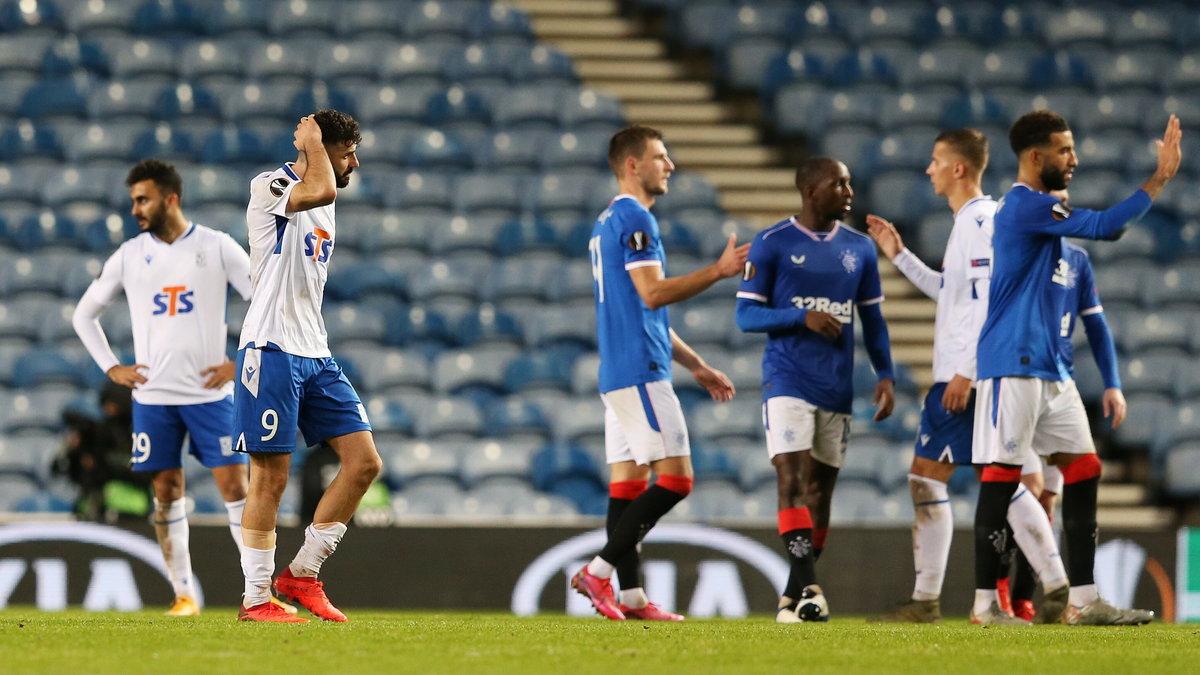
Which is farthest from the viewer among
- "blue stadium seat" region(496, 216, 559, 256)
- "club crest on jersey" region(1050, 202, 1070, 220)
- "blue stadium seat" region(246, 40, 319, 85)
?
"blue stadium seat" region(246, 40, 319, 85)

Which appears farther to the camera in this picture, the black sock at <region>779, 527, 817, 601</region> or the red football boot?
the black sock at <region>779, 527, 817, 601</region>

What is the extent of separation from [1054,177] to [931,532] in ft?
6.10

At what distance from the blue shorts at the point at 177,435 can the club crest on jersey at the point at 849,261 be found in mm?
3160

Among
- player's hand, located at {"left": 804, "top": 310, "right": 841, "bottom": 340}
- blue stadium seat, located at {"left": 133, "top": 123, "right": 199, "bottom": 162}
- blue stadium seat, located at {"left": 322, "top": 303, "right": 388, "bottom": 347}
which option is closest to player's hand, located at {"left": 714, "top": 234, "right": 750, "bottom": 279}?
player's hand, located at {"left": 804, "top": 310, "right": 841, "bottom": 340}

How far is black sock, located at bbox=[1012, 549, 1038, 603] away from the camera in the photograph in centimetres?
810

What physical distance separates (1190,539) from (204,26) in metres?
10.7

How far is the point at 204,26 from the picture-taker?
618 inches

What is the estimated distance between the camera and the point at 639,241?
279 inches

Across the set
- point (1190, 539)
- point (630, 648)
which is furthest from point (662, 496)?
point (1190, 539)

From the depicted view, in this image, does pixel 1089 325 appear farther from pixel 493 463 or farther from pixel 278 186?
pixel 493 463

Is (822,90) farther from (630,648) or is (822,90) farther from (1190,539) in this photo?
(630,648)

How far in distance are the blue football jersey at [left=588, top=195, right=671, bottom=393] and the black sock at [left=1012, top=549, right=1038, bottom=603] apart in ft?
7.66

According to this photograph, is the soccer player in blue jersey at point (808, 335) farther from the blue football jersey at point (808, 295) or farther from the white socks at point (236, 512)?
the white socks at point (236, 512)

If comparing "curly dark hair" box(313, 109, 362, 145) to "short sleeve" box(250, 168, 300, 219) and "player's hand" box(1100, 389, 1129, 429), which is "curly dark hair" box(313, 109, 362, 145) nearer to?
"short sleeve" box(250, 168, 300, 219)
